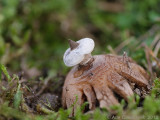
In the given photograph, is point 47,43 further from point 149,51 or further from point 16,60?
point 149,51

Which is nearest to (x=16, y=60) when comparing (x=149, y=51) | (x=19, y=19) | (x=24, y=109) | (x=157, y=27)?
(x=19, y=19)

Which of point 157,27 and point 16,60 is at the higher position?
point 157,27

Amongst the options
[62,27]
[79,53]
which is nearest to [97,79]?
[79,53]

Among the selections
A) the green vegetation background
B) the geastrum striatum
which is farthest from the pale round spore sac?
the green vegetation background

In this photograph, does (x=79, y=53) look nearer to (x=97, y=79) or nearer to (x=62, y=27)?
(x=97, y=79)

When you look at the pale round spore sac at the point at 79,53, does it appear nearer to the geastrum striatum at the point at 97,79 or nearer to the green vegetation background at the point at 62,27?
the geastrum striatum at the point at 97,79

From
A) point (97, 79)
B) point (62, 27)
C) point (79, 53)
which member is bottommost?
point (97, 79)

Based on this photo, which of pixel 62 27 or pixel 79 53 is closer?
pixel 79 53

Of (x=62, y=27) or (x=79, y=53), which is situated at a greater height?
(x=62, y=27)
